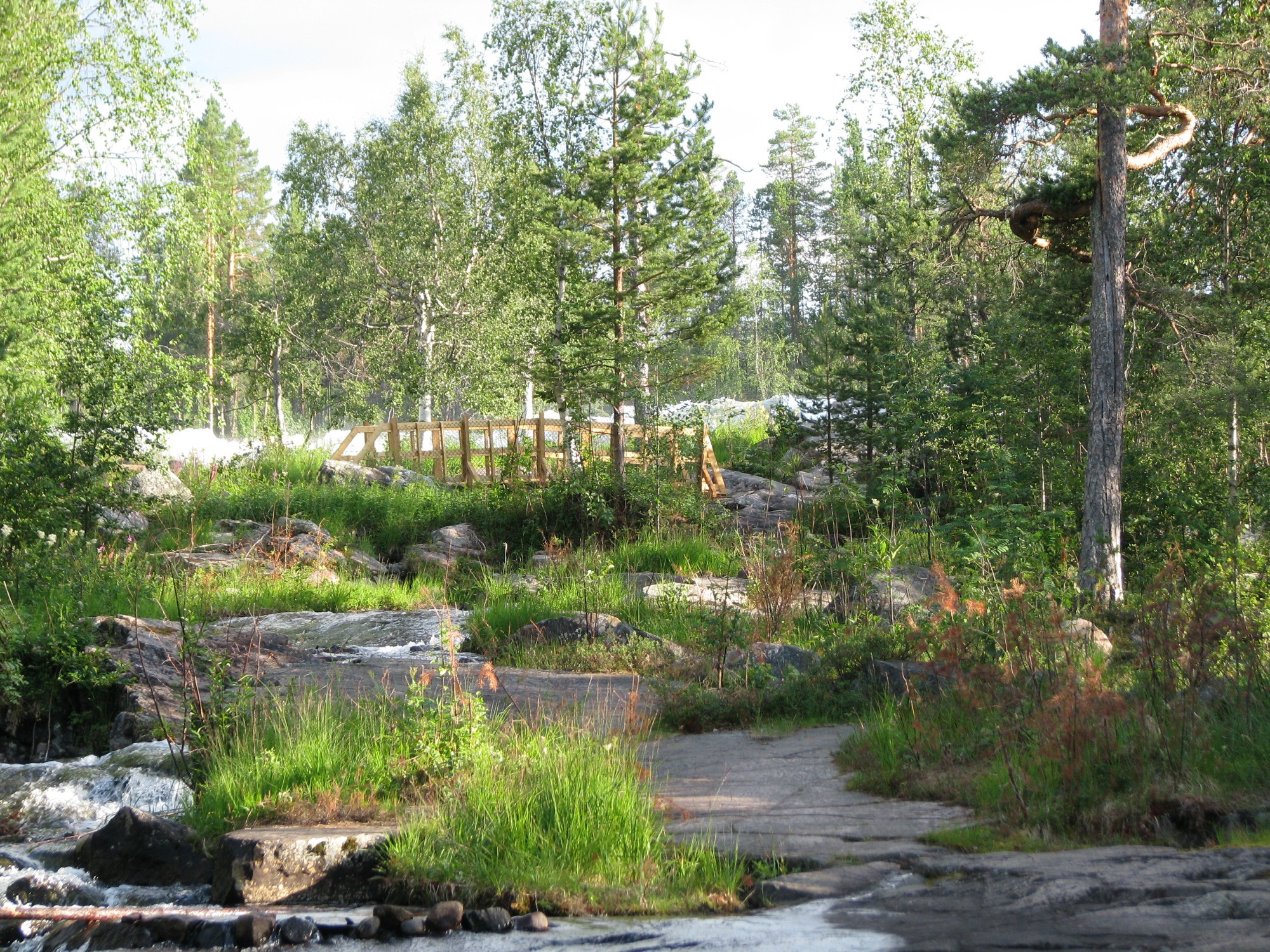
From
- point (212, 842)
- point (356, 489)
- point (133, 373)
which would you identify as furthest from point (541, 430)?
point (212, 842)

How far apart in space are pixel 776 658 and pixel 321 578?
711 centimetres

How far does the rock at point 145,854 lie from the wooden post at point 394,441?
17.0 metres

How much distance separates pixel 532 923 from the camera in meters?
4.25

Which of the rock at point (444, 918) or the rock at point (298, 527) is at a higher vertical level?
the rock at point (298, 527)

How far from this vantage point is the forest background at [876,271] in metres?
11.6

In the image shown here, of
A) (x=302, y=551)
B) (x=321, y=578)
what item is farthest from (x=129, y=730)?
(x=302, y=551)

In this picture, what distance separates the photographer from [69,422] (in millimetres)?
11039

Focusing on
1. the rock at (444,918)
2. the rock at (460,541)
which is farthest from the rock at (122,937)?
the rock at (460,541)

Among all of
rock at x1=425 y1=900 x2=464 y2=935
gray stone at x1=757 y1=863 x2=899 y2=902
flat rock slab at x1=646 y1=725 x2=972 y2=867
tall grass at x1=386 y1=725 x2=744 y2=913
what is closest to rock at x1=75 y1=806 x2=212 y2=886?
tall grass at x1=386 y1=725 x2=744 y2=913

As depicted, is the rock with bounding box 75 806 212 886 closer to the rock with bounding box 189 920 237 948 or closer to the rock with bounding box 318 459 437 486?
the rock with bounding box 189 920 237 948

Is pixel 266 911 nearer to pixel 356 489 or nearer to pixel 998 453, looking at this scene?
pixel 998 453

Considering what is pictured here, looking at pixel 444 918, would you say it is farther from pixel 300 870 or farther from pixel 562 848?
pixel 300 870

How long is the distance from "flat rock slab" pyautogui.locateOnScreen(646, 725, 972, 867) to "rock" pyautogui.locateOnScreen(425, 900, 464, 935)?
3.47 feet

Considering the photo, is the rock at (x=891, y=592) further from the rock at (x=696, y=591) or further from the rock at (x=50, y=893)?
the rock at (x=50, y=893)
